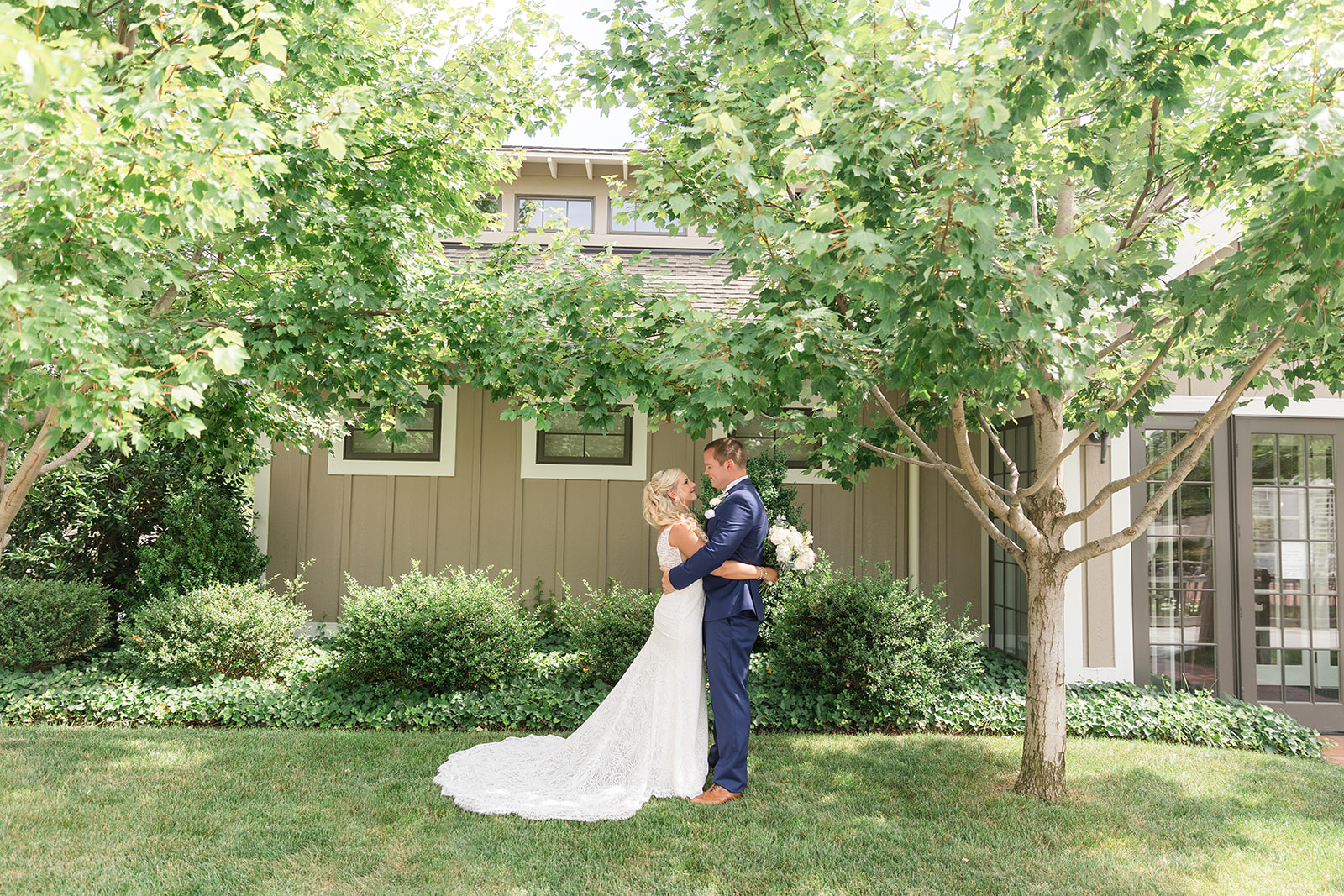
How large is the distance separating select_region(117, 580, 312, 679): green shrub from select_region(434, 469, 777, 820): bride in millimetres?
2610

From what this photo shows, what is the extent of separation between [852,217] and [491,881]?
134 inches

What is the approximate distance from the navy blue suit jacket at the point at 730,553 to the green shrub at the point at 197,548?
4.82 m

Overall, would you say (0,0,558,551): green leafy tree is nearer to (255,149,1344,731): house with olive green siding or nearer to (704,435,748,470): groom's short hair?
(255,149,1344,731): house with olive green siding

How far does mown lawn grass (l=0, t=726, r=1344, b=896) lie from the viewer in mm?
3621

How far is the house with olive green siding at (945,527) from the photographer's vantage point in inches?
266

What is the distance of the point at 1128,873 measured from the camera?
3775mm

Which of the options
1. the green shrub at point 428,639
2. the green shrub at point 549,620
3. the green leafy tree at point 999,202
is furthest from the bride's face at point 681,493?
the green shrub at point 549,620

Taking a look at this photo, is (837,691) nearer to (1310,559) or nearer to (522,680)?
(522,680)

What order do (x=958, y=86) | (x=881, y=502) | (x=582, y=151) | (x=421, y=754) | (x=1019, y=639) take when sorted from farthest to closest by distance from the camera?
1. (x=582, y=151)
2. (x=881, y=502)
3. (x=1019, y=639)
4. (x=421, y=754)
5. (x=958, y=86)

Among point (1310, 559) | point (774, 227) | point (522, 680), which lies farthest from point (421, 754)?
point (1310, 559)

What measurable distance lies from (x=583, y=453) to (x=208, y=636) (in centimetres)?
386

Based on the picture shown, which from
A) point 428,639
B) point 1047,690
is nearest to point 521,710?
point 428,639

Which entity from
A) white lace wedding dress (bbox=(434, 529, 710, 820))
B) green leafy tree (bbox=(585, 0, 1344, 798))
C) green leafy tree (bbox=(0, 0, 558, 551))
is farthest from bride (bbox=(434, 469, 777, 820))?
green leafy tree (bbox=(0, 0, 558, 551))

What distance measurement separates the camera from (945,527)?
28.1ft
